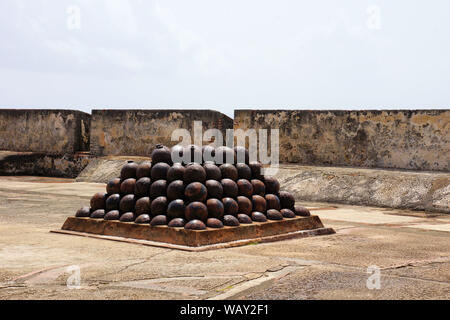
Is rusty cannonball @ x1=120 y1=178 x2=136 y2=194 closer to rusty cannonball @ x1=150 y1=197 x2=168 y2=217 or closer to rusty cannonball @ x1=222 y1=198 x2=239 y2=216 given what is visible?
rusty cannonball @ x1=150 y1=197 x2=168 y2=217

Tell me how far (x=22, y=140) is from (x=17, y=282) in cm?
1346

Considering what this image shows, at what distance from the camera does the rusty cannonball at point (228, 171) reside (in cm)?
590

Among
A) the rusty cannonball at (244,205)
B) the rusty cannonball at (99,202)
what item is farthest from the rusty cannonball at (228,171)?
the rusty cannonball at (99,202)

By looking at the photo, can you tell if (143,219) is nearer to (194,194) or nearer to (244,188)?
(194,194)

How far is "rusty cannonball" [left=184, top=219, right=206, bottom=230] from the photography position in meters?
5.23

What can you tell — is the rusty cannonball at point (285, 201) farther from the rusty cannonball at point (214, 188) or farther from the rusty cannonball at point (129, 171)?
the rusty cannonball at point (129, 171)

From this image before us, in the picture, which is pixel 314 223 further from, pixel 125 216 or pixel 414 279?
pixel 414 279

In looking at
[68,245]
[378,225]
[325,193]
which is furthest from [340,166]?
[68,245]

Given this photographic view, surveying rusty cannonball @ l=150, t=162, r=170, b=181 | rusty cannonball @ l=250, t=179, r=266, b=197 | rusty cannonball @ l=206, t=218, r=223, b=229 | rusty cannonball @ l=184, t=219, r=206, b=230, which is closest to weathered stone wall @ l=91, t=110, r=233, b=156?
rusty cannonball @ l=250, t=179, r=266, b=197

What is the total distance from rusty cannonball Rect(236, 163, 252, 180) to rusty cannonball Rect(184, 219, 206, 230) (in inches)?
38.2

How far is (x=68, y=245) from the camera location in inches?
205

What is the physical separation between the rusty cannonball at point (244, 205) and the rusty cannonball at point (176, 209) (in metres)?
0.60
